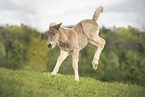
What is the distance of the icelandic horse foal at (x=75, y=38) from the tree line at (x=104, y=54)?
20957 millimetres

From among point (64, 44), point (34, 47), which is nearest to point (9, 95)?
point (64, 44)

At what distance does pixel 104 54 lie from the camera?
48.2 metres

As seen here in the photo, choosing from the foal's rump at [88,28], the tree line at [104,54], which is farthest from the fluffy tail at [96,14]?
the tree line at [104,54]

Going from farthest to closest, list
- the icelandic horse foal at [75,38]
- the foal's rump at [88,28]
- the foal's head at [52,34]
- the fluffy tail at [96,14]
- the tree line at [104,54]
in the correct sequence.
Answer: the tree line at [104,54], the fluffy tail at [96,14], the foal's rump at [88,28], the icelandic horse foal at [75,38], the foal's head at [52,34]

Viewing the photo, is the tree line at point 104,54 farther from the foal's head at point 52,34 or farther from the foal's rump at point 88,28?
the foal's head at point 52,34

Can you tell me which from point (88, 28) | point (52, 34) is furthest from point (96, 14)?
point (52, 34)

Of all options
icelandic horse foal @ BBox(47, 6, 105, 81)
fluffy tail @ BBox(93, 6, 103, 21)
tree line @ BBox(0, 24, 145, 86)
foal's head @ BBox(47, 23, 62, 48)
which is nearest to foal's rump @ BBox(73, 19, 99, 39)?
icelandic horse foal @ BBox(47, 6, 105, 81)

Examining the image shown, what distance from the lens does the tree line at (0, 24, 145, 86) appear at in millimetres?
31031

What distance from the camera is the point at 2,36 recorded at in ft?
134

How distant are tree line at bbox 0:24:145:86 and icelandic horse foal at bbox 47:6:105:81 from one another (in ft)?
68.8

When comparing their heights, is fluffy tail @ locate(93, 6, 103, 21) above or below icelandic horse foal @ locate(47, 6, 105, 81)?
above

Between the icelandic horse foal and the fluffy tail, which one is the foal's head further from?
the fluffy tail

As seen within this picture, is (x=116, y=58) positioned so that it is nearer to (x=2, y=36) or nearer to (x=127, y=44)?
(x=127, y=44)

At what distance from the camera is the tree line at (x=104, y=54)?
31031 millimetres
